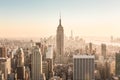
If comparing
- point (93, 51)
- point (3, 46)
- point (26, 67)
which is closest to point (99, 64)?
point (93, 51)

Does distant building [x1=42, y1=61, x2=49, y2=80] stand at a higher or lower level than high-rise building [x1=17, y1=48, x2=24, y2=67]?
lower

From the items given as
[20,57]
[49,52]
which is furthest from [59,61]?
[20,57]

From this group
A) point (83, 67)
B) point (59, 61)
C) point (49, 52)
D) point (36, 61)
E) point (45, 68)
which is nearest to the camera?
point (83, 67)

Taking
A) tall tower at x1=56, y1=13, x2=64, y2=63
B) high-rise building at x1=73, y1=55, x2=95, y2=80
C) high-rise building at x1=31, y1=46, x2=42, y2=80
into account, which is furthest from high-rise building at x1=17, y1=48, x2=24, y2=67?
high-rise building at x1=73, y1=55, x2=95, y2=80

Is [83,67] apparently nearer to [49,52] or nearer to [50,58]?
[50,58]

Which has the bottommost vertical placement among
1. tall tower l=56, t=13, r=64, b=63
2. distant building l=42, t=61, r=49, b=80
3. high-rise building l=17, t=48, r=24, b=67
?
distant building l=42, t=61, r=49, b=80

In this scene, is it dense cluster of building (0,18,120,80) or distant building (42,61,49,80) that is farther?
distant building (42,61,49,80)

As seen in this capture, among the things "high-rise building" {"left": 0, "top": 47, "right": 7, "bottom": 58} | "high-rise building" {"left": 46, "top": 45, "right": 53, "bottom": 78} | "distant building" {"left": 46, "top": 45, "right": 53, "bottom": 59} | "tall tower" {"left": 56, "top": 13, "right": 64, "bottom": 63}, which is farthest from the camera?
"tall tower" {"left": 56, "top": 13, "right": 64, "bottom": 63}

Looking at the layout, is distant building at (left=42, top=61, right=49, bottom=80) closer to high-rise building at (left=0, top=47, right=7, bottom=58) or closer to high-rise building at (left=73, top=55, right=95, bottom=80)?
high-rise building at (left=73, top=55, right=95, bottom=80)
